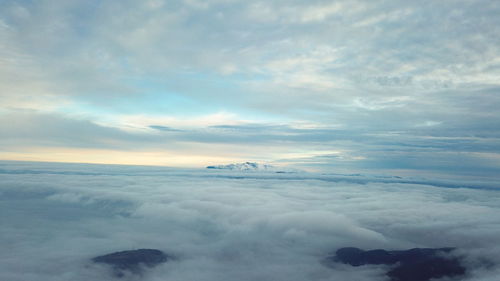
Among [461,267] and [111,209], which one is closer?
[461,267]

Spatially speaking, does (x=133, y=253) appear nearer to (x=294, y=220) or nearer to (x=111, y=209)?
(x=294, y=220)

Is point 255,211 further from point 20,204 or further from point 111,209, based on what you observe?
point 20,204

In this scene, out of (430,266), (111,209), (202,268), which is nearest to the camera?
(202,268)

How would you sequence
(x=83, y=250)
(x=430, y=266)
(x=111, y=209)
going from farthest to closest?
(x=111, y=209) → (x=83, y=250) → (x=430, y=266)

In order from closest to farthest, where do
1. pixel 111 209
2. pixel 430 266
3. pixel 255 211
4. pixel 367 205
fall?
pixel 430 266
pixel 255 211
pixel 367 205
pixel 111 209

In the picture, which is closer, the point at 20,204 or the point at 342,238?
the point at 342,238

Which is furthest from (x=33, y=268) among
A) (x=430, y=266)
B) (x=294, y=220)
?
(x=430, y=266)

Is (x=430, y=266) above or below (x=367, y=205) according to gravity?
below

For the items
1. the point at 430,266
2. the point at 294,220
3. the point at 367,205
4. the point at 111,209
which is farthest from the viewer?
the point at 111,209

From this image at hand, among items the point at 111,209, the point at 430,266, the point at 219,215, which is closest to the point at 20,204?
the point at 111,209
